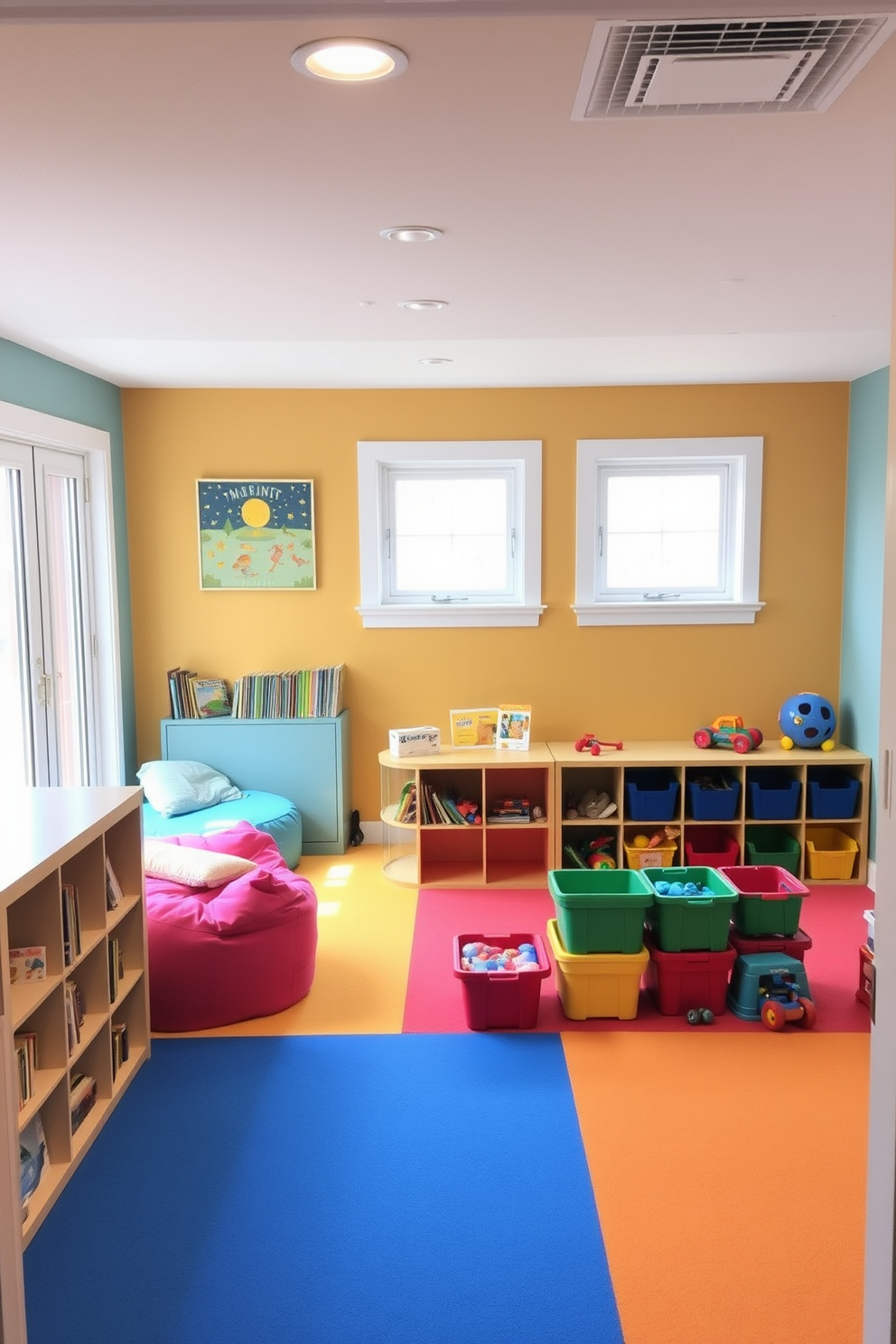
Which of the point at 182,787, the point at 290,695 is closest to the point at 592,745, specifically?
the point at 290,695

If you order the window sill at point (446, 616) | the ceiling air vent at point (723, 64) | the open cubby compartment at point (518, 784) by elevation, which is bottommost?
the open cubby compartment at point (518, 784)

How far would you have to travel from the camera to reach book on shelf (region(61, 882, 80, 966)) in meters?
2.76

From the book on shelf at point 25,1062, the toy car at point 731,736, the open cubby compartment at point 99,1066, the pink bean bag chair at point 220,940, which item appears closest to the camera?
the book on shelf at point 25,1062

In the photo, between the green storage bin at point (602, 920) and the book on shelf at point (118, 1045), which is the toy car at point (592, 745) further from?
the book on shelf at point (118, 1045)

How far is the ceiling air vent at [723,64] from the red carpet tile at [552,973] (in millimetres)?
2736

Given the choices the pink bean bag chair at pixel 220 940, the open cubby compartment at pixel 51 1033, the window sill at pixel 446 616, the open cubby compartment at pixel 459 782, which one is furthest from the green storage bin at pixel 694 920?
the window sill at pixel 446 616

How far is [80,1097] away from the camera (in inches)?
112

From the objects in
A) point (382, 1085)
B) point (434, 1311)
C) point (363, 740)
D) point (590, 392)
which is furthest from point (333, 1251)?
point (590, 392)

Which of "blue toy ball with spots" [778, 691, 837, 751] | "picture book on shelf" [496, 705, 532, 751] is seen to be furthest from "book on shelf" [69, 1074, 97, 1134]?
"blue toy ball with spots" [778, 691, 837, 751]

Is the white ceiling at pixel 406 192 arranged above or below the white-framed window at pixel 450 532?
above

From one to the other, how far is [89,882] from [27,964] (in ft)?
1.48

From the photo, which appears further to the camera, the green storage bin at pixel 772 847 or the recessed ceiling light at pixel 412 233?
the green storage bin at pixel 772 847

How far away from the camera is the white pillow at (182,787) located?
514 centimetres

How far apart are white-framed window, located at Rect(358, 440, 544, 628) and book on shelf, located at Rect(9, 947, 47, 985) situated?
10.7 ft
